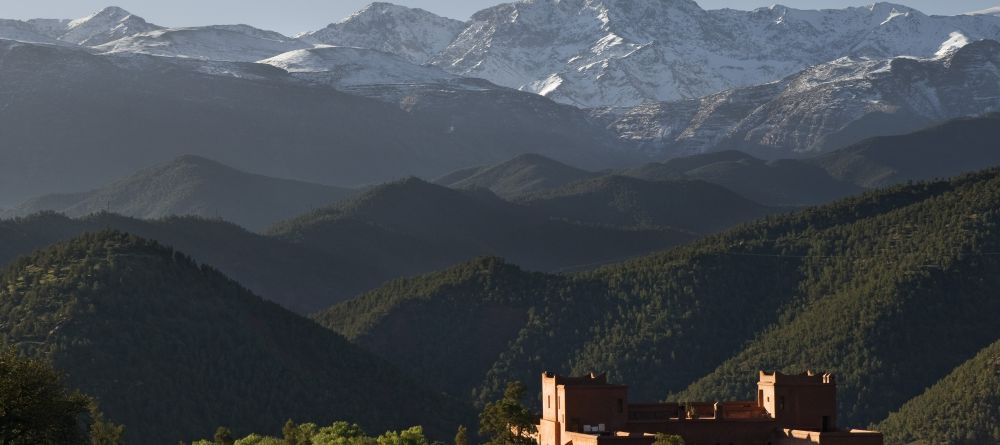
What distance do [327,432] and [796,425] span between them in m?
37.8

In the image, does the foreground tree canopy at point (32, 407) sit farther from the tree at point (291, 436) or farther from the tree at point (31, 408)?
the tree at point (291, 436)

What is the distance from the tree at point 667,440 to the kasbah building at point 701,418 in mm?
2893

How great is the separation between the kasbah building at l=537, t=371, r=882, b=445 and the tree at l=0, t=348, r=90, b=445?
32.9 meters

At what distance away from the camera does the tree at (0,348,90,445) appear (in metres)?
108

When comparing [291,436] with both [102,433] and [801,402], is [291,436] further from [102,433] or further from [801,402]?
[801,402]

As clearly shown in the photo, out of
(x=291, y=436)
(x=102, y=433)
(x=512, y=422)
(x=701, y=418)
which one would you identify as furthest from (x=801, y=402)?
(x=102, y=433)

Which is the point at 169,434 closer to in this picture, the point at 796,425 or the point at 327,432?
the point at 327,432

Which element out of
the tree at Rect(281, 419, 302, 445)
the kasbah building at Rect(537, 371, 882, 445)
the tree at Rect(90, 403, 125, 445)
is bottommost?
the tree at Rect(281, 419, 302, 445)

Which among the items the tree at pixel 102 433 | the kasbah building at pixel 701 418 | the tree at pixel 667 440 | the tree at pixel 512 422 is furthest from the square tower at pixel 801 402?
the tree at pixel 102 433

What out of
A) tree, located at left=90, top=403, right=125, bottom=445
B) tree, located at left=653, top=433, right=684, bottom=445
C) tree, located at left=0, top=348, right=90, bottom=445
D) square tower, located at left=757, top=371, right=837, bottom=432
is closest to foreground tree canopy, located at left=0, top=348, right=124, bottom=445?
tree, located at left=0, top=348, right=90, bottom=445

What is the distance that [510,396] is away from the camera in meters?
138

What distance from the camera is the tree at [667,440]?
4803 inches

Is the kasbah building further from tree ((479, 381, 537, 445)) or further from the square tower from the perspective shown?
tree ((479, 381, 537, 445))

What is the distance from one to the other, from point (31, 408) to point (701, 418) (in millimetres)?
48579
